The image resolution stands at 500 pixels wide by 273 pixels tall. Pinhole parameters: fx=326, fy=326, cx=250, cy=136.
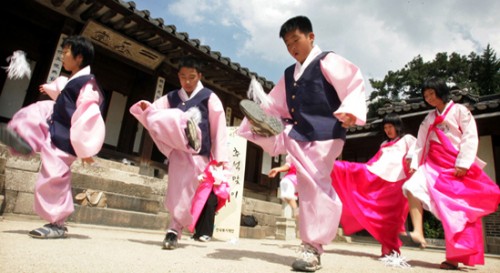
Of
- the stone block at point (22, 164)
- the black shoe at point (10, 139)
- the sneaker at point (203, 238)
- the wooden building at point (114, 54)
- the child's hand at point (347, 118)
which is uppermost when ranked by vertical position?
the wooden building at point (114, 54)

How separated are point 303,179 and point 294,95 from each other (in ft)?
2.35

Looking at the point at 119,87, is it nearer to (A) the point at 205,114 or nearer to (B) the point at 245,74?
(B) the point at 245,74

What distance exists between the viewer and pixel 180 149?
314cm

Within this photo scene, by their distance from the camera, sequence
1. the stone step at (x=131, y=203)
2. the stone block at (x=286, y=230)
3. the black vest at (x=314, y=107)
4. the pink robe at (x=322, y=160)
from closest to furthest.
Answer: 1. the pink robe at (x=322, y=160)
2. the black vest at (x=314, y=107)
3. the stone step at (x=131, y=203)
4. the stone block at (x=286, y=230)

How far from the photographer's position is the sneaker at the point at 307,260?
2102 millimetres

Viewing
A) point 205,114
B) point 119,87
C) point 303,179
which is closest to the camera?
point 303,179

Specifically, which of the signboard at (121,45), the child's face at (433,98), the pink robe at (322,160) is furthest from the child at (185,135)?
the signboard at (121,45)

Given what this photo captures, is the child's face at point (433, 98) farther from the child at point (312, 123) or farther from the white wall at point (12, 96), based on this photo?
the white wall at point (12, 96)

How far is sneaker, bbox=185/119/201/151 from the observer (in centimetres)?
300

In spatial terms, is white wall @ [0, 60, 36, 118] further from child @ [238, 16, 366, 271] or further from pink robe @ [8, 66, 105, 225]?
child @ [238, 16, 366, 271]

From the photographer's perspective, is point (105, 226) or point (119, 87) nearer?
point (105, 226)

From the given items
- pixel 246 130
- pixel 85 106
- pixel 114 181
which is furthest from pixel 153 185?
pixel 246 130

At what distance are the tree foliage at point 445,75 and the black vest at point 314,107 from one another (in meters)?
28.4

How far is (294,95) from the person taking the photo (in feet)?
8.81
